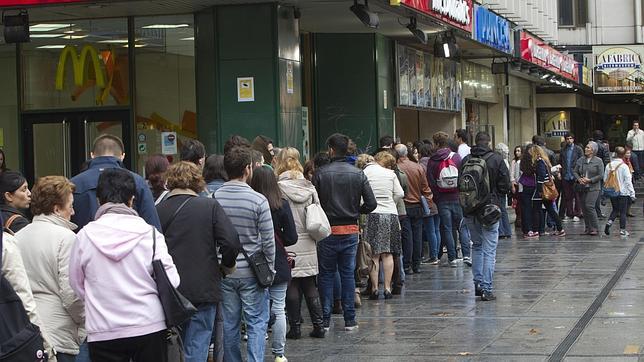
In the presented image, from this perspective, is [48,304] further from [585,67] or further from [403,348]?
[585,67]

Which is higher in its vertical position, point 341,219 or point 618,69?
point 618,69

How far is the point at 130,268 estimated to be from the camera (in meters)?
6.35

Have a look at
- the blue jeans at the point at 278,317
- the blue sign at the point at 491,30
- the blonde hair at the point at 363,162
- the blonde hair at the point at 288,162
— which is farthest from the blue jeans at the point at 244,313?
the blue sign at the point at 491,30

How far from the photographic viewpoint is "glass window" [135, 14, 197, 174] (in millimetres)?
16859

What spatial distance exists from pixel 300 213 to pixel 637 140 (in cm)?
2647

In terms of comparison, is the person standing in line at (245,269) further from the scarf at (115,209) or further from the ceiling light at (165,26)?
the ceiling light at (165,26)

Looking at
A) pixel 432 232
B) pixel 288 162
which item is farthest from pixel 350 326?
pixel 432 232

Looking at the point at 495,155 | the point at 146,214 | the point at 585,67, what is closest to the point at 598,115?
the point at 585,67

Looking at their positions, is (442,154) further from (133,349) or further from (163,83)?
(133,349)

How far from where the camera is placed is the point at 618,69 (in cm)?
4084

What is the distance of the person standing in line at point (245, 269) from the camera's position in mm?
8508

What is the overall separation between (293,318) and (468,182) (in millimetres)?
3250

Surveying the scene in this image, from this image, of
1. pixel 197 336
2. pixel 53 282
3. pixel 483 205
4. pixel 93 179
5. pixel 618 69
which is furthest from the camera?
pixel 618 69

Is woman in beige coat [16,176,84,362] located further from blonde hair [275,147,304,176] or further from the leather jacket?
the leather jacket
